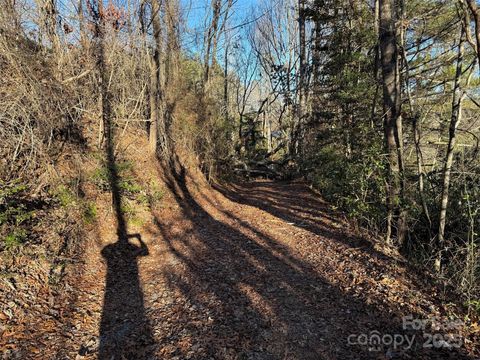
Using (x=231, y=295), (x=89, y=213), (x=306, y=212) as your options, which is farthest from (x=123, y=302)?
(x=306, y=212)

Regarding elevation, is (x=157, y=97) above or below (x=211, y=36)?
below

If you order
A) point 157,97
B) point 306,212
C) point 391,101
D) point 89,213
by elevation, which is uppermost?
point 157,97

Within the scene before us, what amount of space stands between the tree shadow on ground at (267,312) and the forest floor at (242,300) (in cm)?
1

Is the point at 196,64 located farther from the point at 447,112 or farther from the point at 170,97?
the point at 447,112

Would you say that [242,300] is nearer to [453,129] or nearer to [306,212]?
[453,129]

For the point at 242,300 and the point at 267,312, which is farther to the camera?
the point at 242,300

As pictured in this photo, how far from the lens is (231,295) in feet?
14.7

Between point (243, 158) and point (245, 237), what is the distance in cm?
1105

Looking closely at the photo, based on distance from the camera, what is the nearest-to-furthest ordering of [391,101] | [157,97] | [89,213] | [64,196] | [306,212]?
[391,101] → [64,196] → [89,213] → [306,212] → [157,97]

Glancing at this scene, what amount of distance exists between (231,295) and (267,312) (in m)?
0.68

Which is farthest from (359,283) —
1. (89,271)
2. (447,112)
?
(447,112)

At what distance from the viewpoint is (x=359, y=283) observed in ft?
15.1

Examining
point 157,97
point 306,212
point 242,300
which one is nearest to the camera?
point 242,300

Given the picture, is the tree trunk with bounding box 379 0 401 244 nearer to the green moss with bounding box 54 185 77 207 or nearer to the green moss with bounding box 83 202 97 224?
the green moss with bounding box 83 202 97 224
